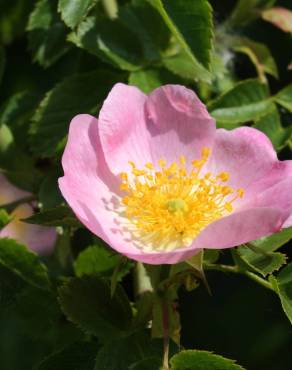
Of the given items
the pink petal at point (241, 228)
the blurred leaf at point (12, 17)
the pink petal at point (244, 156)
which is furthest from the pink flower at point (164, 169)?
the blurred leaf at point (12, 17)

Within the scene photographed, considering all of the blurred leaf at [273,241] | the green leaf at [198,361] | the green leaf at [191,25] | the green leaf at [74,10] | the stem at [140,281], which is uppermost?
the green leaf at [74,10]

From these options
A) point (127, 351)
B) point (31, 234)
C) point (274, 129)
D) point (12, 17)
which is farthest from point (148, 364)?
point (12, 17)

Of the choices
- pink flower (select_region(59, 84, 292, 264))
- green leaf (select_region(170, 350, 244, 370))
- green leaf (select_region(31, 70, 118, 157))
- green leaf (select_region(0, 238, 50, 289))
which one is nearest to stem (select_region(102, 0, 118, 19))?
green leaf (select_region(31, 70, 118, 157))

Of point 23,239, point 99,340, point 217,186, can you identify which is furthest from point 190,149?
point 23,239

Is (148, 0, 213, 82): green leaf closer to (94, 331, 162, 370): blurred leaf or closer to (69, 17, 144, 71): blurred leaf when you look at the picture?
(69, 17, 144, 71): blurred leaf

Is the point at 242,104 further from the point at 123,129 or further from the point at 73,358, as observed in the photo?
the point at 73,358

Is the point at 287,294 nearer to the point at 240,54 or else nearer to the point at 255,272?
the point at 255,272

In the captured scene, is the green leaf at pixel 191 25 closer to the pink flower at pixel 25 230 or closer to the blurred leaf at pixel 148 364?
the blurred leaf at pixel 148 364
